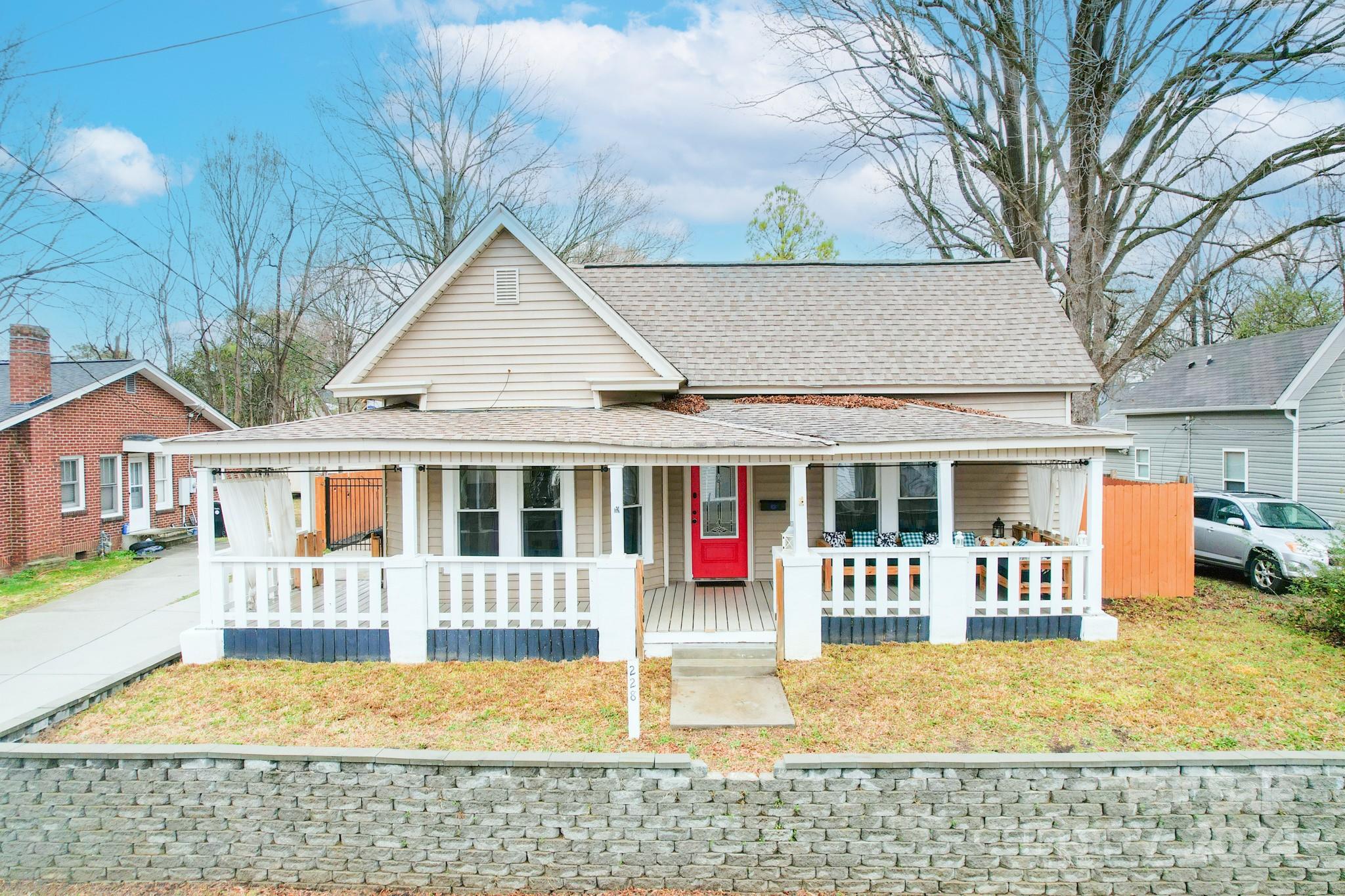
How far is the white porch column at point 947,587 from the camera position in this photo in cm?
842

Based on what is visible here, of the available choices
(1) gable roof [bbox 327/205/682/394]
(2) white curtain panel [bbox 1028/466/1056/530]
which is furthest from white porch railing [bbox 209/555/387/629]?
(2) white curtain panel [bbox 1028/466/1056/530]

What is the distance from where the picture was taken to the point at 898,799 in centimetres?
548

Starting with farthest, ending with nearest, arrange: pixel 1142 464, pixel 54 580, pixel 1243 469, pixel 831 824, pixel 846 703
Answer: pixel 1142 464 → pixel 1243 469 → pixel 54 580 → pixel 846 703 → pixel 831 824

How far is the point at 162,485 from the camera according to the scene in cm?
1923

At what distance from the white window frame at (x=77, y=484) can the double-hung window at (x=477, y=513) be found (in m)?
12.8

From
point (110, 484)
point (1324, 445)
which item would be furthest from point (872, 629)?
point (110, 484)

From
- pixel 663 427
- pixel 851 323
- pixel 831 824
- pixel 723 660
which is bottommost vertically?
pixel 831 824

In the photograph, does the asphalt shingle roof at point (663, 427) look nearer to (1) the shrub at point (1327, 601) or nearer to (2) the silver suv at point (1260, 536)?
(1) the shrub at point (1327, 601)

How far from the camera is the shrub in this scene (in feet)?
28.0

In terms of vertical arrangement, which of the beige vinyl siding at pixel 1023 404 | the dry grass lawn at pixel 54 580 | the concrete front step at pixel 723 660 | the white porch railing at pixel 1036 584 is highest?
the beige vinyl siding at pixel 1023 404

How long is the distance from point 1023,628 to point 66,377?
71.8 feet

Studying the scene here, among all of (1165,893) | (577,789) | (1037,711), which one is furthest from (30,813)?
(1165,893)

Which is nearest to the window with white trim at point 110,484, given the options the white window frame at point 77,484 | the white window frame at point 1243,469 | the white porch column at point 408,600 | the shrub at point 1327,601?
the white window frame at point 77,484

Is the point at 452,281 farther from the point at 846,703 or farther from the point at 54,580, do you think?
the point at 54,580
